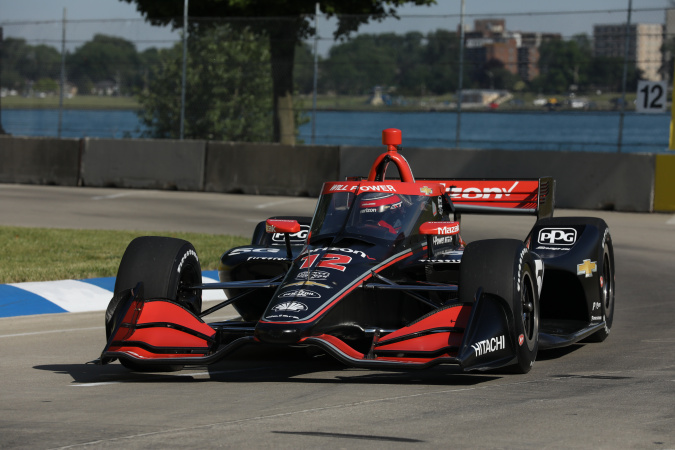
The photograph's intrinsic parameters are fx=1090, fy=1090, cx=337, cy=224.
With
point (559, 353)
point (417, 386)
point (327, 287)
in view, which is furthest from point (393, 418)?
point (559, 353)

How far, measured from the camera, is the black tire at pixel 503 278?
671cm

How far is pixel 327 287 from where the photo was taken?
680cm

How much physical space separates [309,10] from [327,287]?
72.8 feet

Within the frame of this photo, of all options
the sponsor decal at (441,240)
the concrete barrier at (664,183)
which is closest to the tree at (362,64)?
the concrete barrier at (664,183)

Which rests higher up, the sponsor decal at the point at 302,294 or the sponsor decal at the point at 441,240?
the sponsor decal at the point at 441,240

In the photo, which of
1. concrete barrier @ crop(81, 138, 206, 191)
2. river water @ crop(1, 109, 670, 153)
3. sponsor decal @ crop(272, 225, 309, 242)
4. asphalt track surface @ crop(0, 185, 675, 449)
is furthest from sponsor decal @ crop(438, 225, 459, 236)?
concrete barrier @ crop(81, 138, 206, 191)

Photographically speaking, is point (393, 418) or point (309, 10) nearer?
point (393, 418)

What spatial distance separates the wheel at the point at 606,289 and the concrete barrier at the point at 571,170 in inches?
381

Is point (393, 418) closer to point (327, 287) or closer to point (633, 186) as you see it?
point (327, 287)

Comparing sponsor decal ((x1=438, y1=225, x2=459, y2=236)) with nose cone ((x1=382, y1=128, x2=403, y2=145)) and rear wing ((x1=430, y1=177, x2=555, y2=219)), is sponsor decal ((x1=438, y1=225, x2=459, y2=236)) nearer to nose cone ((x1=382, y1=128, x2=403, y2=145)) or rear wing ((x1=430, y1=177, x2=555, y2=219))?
nose cone ((x1=382, y1=128, x2=403, y2=145))

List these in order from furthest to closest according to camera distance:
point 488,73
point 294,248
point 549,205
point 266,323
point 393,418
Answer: point 488,73 < point 549,205 < point 294,248 < point 266,323 < point 393,418

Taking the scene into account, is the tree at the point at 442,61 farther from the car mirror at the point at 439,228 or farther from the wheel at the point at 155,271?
the car mirror at the point at 439,228

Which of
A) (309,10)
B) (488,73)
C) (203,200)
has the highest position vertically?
(309,10)

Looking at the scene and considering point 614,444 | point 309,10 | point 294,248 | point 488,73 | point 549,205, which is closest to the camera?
point 614,444
